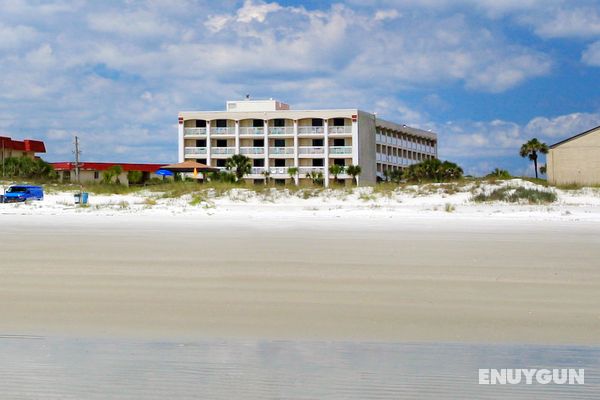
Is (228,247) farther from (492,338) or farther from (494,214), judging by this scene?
(494,214)

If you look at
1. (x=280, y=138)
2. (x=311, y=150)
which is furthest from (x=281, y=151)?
(x=311, y=150)

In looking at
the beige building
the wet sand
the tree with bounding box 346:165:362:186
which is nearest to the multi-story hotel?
the tree with bounding box 346:165:362:186

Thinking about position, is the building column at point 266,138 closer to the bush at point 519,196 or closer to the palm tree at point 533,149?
the palm tree at point 533,149

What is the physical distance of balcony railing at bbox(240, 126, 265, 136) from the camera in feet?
282

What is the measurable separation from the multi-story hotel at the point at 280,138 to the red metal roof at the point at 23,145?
18.2 meters

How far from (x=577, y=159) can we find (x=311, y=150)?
37.4m

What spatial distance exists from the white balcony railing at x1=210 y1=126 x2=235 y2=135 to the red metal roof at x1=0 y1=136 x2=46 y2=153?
22147 millimetres

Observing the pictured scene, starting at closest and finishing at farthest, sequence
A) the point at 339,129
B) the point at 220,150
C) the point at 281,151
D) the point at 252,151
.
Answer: the point at 339,129
the point at 281,151
the point at 252,151
the point at 220,150

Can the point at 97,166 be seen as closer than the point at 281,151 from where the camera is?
No

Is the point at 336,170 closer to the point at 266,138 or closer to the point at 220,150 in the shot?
the point at 266,138

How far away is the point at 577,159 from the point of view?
5269 centimetres

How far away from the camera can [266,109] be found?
88000mm

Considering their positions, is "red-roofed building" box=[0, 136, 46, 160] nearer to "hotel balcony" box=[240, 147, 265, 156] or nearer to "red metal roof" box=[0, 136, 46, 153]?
"red metal roof" box=[0, 136, 46, 153]

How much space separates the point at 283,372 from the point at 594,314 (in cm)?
371
